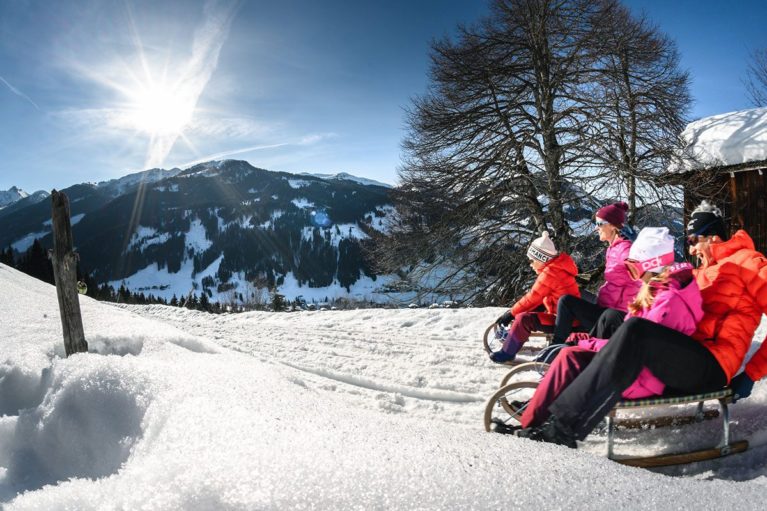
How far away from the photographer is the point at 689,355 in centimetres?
217

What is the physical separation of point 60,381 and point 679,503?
10.6ft

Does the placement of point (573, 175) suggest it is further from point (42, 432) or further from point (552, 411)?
point (42, 432)

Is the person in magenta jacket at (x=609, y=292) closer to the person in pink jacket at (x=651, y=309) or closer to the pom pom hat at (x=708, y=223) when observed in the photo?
the pom pom hat at (x=708, y=223)

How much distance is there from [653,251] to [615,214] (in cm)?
217

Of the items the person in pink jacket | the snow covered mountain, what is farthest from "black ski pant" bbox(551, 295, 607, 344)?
the snow covered mountain

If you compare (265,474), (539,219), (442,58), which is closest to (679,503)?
(265,474)

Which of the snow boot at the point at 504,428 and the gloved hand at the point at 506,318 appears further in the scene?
the gloved hand at the point at 506,318

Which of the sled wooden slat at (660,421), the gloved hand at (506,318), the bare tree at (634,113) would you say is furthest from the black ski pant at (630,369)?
the bare tree at (634,113)

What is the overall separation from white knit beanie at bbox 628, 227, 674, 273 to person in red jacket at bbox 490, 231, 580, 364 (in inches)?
76.0

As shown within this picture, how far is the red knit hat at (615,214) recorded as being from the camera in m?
4.33

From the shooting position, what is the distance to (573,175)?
10.6 m

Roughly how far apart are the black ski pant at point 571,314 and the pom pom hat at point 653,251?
5.56 ft

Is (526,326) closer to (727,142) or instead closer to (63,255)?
(63,255)

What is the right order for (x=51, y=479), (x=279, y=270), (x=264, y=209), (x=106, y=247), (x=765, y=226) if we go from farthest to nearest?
(x=264, y=209) < (x=106, y=247) < (x=279, y=270) < (x=765, y=226) < (x=51, y=479)
